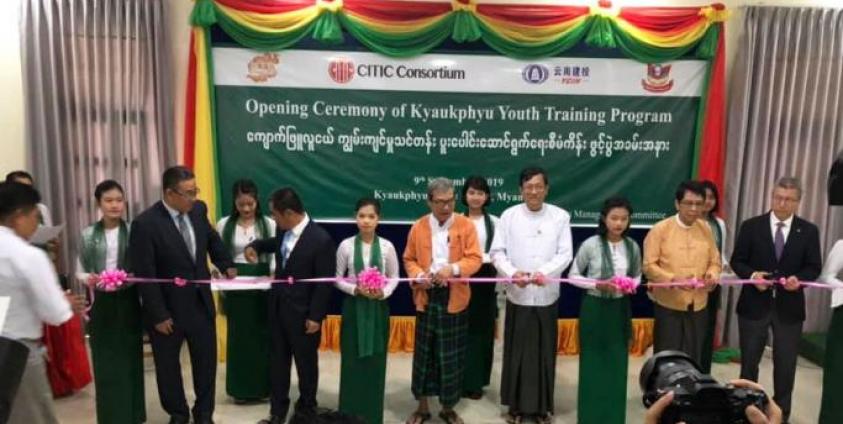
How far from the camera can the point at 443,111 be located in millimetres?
5031

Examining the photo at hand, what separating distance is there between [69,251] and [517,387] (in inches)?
132

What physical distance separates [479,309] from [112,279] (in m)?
2.09

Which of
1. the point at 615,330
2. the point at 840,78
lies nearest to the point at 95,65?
the point at 615,330

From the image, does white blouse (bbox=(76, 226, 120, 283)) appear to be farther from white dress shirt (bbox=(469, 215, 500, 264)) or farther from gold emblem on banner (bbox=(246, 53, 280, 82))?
white dress shirt (bbox=(469, 215, 500, 264))

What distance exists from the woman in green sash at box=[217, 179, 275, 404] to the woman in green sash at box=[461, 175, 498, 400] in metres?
1.23

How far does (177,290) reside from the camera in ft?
11.1

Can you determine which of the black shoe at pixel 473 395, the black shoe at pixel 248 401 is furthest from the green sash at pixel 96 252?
the black shoe at pixel 473 395

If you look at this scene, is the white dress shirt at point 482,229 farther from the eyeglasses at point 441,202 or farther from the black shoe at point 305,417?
the black shoe at point 305,417

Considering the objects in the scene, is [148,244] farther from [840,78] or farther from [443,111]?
[840,78]

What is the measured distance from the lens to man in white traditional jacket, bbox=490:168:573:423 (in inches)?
145

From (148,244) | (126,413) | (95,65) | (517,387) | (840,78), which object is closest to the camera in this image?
(148,244)

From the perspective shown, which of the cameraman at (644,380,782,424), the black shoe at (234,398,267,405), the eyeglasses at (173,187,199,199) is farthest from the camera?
the black shoe at (234,398,267,405)

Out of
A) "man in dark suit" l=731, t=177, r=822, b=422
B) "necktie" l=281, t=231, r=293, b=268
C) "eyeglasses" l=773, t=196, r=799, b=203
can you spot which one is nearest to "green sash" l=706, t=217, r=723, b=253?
"man in dark suit" l=731, t=177, r=822, b=422

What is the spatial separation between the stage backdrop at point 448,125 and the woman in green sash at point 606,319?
1.56 meters
